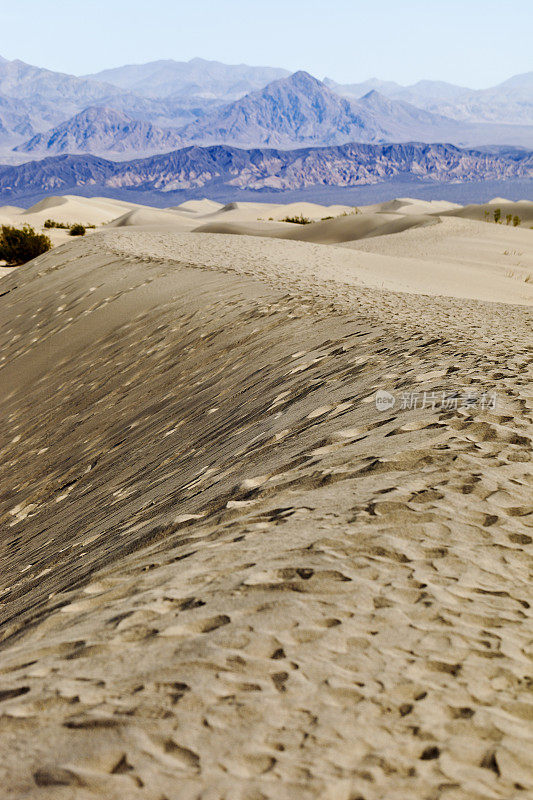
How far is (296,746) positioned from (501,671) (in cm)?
63

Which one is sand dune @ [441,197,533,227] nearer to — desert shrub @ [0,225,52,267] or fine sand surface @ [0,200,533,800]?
desert shrub @ [0,225,52,267]

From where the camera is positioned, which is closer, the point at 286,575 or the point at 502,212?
the point at 286,575

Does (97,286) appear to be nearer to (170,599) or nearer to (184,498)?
(184,498)

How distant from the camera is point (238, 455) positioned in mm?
4367

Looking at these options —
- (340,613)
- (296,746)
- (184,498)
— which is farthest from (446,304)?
(296,746)

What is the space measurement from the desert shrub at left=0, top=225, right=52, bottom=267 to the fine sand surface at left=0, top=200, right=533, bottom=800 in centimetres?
1452
